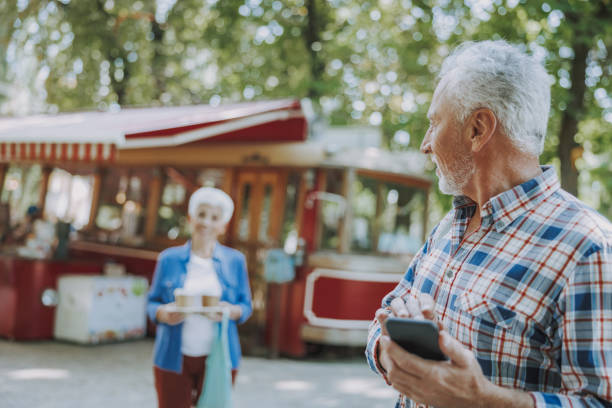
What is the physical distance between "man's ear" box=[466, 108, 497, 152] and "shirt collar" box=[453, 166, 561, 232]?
0.47ft

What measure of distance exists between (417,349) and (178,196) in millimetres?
8026

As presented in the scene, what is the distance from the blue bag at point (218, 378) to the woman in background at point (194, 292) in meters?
0.09

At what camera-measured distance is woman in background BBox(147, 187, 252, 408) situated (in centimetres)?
322

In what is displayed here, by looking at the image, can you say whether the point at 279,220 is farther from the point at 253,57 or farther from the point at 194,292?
the point at 253,57

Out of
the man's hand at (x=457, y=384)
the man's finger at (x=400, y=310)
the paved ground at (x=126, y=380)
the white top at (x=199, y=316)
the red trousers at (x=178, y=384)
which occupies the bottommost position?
the paved ground at (x=126, y=380)

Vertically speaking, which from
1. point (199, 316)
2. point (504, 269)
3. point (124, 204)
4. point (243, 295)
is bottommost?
point (199, 316)

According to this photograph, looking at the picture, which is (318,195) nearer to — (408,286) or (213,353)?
(213,353)

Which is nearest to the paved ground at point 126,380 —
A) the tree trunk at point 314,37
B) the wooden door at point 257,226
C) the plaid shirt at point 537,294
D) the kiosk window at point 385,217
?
the wooden door at point 257,226

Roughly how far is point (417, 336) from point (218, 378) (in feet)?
7.41

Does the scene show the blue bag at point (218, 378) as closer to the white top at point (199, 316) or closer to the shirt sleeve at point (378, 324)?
the white top at point (199, 316)

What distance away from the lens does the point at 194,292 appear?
3.25 m

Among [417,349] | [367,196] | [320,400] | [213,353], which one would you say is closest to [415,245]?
[367,196]

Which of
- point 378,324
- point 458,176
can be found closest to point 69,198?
point 378,324

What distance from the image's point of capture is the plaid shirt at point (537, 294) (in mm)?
1137
